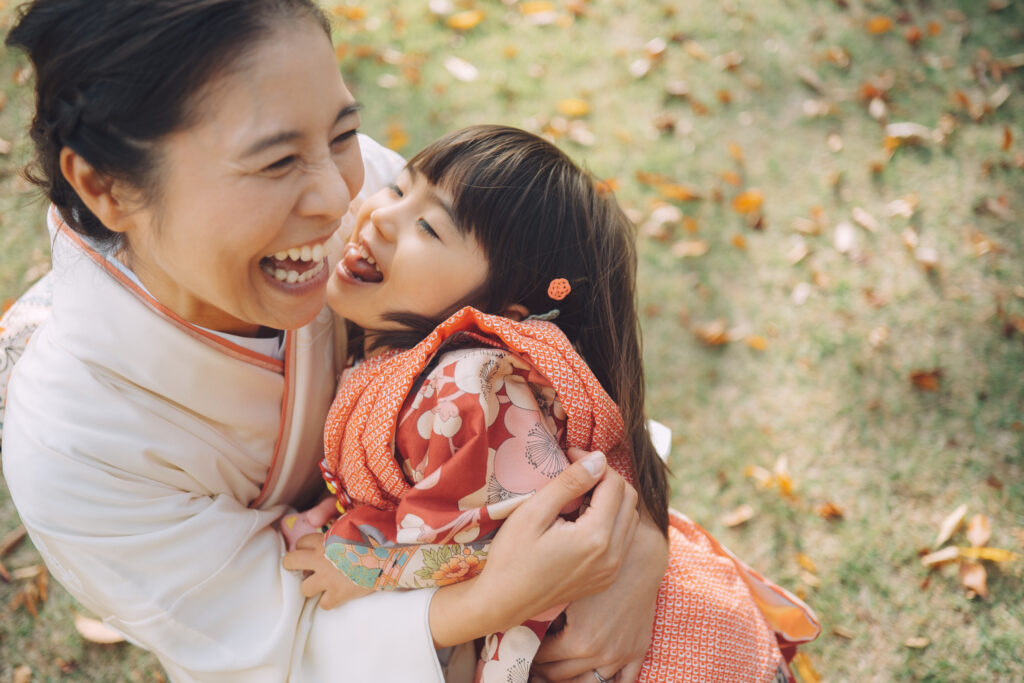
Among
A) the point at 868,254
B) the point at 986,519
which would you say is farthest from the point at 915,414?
the point at 868,254

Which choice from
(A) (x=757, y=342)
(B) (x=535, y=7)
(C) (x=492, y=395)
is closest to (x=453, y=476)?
(C) (x=492, y=395)

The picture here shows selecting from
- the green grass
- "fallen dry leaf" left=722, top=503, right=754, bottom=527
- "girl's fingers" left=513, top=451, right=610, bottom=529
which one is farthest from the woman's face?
"fallen dry leaf" left=722, top=503, right=754, bottom=527

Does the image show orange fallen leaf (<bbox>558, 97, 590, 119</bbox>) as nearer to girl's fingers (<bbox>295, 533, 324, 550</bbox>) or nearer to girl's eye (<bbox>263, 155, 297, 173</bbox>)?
girl's eye (<bbox>263, 155, 297, 173</bbox>)

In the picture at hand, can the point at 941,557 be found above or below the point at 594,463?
below

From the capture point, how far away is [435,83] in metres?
5.03

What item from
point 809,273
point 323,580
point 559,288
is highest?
point 559,288

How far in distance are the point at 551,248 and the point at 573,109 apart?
290 cm

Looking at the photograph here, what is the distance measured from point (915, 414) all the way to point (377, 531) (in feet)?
9.23

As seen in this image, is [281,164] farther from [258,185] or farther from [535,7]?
[535,7]

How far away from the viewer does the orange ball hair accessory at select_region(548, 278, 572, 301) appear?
2250mm

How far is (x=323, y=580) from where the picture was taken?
79.3 inches

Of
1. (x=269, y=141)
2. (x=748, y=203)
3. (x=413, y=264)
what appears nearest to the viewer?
(x=269, y=141)

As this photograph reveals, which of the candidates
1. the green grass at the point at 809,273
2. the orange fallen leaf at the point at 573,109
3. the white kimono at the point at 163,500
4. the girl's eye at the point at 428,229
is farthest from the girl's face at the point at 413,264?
the orange fallen leaf at the point at 573,109

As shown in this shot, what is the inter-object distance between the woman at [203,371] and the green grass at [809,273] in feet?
4.53
